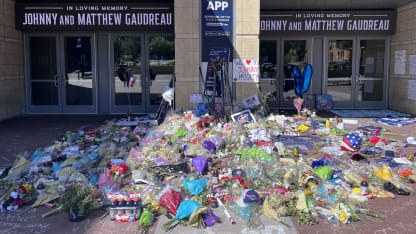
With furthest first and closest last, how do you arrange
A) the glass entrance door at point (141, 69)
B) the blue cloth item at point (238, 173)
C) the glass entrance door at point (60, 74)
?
the glass entrance door at point (60, 74) → the glass entrance door at point (141, 69) → the blue cloth item at point (238, 173)

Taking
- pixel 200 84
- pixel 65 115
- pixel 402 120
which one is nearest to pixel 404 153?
pixel 402 120

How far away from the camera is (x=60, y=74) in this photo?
13.3 metres

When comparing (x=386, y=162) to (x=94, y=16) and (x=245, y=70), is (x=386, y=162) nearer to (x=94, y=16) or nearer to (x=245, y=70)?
(x=245, y=70)

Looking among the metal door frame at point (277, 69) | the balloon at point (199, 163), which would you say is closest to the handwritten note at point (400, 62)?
the metal door frame at point (277, 69)

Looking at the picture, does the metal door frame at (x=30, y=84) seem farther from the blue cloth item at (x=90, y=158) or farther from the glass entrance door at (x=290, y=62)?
the glass entrance door at (x=290, y=62)

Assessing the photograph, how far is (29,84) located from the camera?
13320 mm

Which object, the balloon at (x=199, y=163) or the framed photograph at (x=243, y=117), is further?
the framed photograph at (x=243, y=117)

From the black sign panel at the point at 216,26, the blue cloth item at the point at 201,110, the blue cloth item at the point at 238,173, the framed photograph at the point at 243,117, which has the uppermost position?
the black sign panel at the point at 216,26

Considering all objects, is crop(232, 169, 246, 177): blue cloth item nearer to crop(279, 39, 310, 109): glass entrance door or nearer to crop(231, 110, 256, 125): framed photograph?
crop(231, 110, 256, 125): framed photograph

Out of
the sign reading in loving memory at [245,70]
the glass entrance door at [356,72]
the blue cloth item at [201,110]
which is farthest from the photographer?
the glass entrance door at [356,72]

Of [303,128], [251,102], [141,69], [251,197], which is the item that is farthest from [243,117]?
[251,197]

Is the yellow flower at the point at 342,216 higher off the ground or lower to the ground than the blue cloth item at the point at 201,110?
lower

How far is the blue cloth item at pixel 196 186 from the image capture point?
5566 mm

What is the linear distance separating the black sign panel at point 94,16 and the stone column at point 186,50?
1.60 metres
